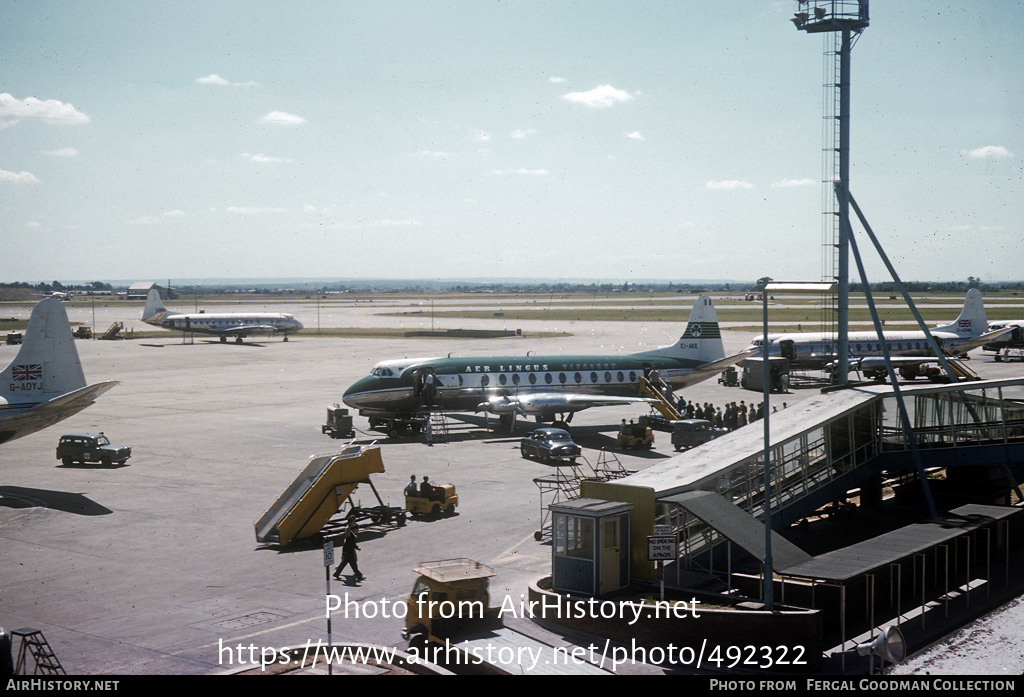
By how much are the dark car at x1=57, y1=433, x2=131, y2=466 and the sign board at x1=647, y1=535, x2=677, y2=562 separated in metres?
30.3

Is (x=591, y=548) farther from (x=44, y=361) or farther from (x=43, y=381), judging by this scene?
(x=44, y=361)

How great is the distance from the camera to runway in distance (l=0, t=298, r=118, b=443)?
36.8 metres

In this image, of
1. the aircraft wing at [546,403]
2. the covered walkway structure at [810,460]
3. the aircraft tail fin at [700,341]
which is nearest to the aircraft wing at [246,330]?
the aircraft tail fin at [700,341]

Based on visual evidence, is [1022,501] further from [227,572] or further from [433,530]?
[227,572]

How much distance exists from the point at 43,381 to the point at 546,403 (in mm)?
24747

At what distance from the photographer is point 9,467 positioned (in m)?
42.0

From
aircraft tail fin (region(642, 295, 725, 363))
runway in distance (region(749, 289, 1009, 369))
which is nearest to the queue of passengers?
aircraft tail fin (region(642, 295, 725, 363))

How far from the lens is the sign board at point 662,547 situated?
2112 centimetres

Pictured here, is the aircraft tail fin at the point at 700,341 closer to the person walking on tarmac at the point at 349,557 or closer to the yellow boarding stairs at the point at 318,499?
the yellow boarding stairs at the point at 318,499

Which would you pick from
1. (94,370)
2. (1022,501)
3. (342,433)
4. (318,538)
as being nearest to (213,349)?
(94,370)

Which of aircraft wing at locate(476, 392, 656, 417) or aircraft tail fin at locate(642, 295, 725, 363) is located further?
aircraft tail fin at locate(642, 295, 725, 363)

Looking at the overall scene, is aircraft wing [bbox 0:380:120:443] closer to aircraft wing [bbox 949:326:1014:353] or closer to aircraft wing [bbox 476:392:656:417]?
aircraft wing [bbox 476:392:656:417]

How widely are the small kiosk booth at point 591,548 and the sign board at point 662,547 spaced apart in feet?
5.03

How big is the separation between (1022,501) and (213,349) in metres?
97.4
